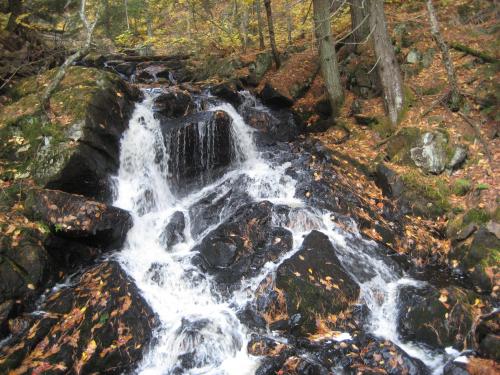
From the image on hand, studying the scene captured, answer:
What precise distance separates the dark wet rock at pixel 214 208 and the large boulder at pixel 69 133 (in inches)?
85.5

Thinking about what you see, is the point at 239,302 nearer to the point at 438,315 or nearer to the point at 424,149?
the point at 438,315

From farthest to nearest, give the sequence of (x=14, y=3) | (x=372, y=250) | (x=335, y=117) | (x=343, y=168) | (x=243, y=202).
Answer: (x=335, y=117)
(x=14, y=3)
(x=343, y=168)
(x=243, y=202)
(x=372, y=250)

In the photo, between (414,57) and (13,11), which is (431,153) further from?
(13,11)

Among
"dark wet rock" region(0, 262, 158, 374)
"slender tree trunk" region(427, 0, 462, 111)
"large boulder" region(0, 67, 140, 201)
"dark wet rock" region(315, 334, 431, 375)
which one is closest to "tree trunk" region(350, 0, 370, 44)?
"slender tree trunk" region(427, 0, 462, 111)

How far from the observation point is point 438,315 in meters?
6.22

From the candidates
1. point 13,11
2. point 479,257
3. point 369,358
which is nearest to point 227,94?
point 13,11

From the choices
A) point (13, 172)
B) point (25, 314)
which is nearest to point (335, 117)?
point (13, 172)

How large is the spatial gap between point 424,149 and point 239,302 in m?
5.74

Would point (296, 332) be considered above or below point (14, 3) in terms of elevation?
below

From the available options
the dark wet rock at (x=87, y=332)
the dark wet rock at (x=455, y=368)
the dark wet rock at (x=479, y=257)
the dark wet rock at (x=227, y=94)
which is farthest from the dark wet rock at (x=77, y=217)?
the dark wet rock at (x=479, y=257)

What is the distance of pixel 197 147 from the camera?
1077 cm

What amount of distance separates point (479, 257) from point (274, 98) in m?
8.40

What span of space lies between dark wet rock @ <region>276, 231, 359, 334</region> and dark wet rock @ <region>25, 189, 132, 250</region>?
361 cm

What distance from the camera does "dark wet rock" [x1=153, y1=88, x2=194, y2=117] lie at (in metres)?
11.5
